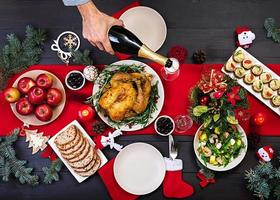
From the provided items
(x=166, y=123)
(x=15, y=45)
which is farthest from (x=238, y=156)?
(x=15, y=45)

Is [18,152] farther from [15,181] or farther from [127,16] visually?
[127,16]

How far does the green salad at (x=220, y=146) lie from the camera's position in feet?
6.35

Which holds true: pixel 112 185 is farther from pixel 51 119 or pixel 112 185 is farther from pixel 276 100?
pixel 276 100

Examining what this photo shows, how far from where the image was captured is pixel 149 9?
2.02 metres

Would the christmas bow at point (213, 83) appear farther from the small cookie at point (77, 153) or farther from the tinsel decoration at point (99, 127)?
the small cookie at point (77, 153)

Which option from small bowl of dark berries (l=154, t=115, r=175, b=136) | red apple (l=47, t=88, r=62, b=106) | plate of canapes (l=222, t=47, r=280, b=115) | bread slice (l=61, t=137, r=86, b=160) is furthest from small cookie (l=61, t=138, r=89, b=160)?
plate of canapes (l=222, t=47, r=280, b=115)

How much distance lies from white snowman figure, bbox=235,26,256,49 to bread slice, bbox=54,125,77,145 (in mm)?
899

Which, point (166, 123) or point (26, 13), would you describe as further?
point (26, 13)

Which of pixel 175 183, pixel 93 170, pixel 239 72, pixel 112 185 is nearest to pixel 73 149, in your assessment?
pixel 93 170

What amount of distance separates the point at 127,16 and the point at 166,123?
55 cm

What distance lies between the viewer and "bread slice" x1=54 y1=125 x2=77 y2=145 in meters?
1.95

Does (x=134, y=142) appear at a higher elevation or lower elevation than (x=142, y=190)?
higher

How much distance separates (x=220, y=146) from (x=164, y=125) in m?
0.28

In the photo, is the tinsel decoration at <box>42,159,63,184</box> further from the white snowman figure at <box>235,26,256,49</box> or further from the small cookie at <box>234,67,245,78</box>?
the white snowman figure at <box>235,26,256,49</box>
